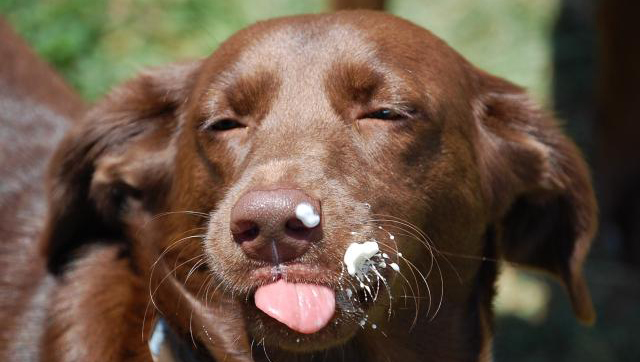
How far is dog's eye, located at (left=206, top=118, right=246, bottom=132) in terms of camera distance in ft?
10.8

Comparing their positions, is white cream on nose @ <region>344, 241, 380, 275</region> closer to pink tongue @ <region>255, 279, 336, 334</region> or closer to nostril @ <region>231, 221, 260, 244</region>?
pink tongue @ <region>255, 279, 336, 334</region>

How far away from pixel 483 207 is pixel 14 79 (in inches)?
84.1

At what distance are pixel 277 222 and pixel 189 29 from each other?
4301mm

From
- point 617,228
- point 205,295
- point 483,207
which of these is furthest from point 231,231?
point 617,228

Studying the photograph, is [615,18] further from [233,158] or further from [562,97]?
[233,158]

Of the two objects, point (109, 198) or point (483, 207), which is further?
point (109, 198)

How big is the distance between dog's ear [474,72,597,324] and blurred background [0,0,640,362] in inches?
40.4

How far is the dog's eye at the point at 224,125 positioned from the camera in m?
3.28

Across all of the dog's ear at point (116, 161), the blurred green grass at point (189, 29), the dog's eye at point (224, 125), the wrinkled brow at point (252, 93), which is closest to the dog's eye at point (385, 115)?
the wrinkled brow at point (252, 93)

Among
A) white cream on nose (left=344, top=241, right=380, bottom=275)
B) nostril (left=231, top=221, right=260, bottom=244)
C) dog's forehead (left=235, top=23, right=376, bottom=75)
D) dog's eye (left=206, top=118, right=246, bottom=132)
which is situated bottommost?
white cream on nose (left=344, top=241, right=380, bottom=275)

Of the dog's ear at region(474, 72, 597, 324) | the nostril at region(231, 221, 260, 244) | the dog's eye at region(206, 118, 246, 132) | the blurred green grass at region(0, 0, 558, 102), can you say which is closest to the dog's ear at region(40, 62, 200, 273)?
the dog's eye at region(206, 118, 246, 132)

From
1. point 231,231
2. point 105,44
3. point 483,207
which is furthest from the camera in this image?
point 105,44

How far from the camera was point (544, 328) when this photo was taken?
5.21 meters

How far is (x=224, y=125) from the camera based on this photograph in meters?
3.30
